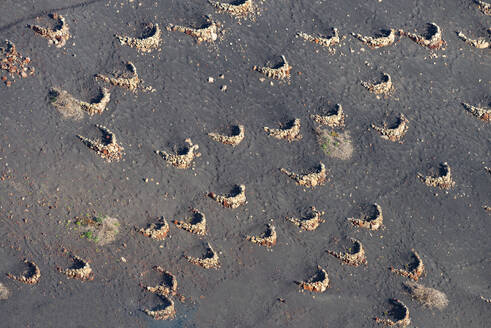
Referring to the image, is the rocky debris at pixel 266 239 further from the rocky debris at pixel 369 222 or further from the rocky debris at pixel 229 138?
the rocky debris at pixel 229 138

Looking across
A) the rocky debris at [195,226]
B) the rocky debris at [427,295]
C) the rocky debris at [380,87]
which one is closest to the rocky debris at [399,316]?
the rocky debris at [427,295]

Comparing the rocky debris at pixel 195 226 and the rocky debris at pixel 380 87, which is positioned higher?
the rocky debris at pixel 380 87

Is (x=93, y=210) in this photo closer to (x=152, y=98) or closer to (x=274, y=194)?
(x=152, y=98)

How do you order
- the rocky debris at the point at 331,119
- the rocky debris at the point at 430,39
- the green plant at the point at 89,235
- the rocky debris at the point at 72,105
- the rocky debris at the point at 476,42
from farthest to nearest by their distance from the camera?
the rocky debris at the point at 476,42
the rocky debris at the point at 430,39
the rocky debris at the point at 331,119
the rocky debris at the point at 72,105
the green plant at the point at 89,235

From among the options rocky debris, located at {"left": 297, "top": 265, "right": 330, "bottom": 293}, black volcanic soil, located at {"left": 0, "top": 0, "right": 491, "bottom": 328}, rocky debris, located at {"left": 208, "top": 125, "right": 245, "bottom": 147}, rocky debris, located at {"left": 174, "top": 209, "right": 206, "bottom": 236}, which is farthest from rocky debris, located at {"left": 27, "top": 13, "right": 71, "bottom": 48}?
rocky debris, located at {"left": 297, "top": 265, "right": 330, "bottom": 293}

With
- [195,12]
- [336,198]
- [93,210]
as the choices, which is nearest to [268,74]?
[195,12]

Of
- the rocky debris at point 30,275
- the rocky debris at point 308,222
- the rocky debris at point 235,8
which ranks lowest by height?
the rocky debris at point 30,275

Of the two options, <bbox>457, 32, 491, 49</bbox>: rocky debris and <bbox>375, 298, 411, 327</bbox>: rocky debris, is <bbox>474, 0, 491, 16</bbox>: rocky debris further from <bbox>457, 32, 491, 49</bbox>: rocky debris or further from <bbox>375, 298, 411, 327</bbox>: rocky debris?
<bbox>375, 298, 411, 327</bbox>: rocky debris

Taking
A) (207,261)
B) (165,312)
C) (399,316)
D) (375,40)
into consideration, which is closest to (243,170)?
(207,261)
